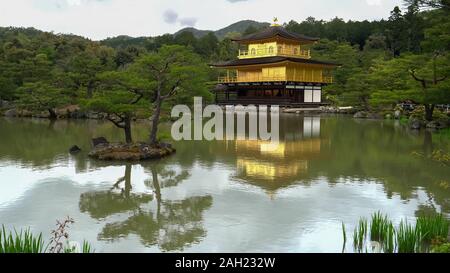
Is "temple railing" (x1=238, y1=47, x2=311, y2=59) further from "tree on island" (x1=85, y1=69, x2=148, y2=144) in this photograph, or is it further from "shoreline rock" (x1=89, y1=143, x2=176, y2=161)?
"shoreline rock" (x1=89, y1=143, x2=176, y2=161)

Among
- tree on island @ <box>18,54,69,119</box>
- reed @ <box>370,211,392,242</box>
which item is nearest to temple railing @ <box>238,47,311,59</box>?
tree on island @ <box>18,54,69,119</box>

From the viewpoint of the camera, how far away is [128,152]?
45.7 feet

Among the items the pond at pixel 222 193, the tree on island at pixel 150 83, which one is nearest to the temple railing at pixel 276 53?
Result: the pond at pixel 222 193

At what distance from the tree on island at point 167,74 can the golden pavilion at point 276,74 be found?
22.9m

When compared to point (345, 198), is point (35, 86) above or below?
above

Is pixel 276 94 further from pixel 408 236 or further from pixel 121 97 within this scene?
pixel 408 236

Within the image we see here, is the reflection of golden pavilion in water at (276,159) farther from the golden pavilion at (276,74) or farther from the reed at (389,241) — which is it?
the golden pavilion at (276,74)

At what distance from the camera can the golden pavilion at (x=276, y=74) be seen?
38.4m

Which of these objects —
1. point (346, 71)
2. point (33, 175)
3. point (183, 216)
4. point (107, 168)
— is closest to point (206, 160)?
point (107, 168)

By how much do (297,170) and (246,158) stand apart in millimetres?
2365

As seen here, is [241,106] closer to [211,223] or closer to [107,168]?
[107,168]

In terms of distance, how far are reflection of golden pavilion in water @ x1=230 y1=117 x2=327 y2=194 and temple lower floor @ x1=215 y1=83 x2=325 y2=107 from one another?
18044 mm

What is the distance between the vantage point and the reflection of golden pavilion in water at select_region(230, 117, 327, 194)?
1096cm

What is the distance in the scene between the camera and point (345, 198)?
354 inches
